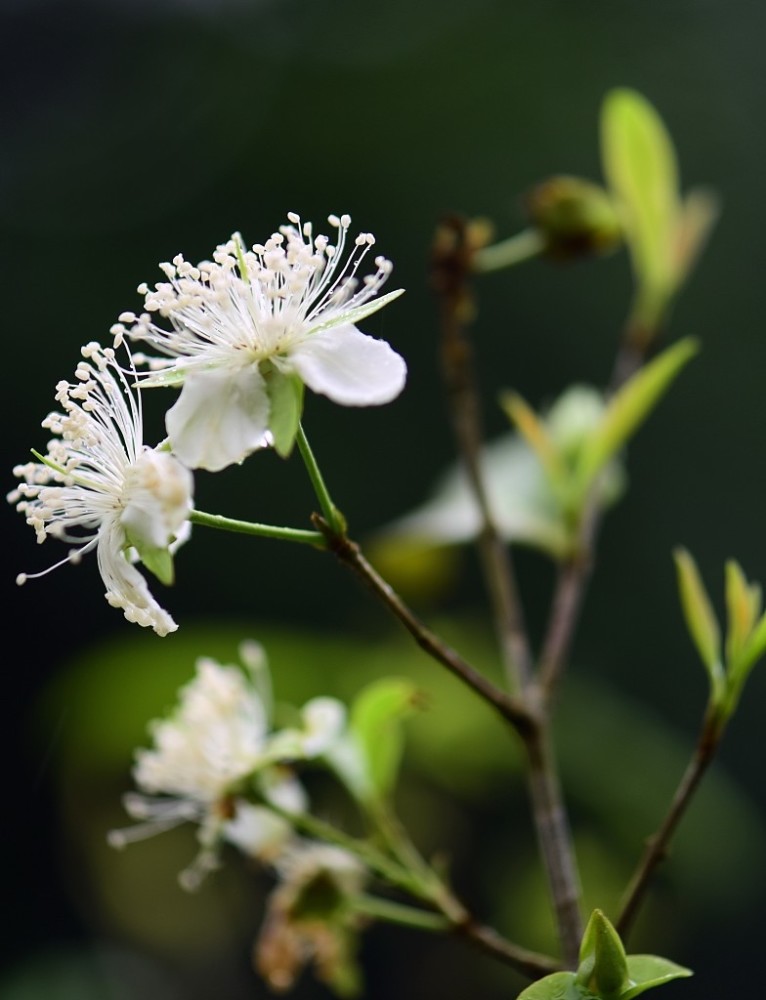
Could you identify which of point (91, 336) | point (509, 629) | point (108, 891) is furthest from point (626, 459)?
point (509, 629)

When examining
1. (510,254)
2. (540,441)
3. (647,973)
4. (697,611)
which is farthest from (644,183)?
(647,973)

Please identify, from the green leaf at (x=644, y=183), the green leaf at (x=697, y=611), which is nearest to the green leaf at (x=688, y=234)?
the green leaf at (x=644, y=183)

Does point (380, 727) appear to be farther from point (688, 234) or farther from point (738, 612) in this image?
point (688, 234)

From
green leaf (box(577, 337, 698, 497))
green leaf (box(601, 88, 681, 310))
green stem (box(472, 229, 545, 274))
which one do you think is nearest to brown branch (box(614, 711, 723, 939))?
green leaf (box(577, 337, 698, 497))

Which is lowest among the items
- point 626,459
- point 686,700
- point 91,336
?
point 686,700

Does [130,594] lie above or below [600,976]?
above

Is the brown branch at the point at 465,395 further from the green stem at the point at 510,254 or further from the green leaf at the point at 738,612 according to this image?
the green leaf at the point at 738,612

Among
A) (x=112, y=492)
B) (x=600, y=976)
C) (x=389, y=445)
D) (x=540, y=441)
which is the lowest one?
(x=389, y=445)

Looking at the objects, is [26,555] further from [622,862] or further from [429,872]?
[429,872]
